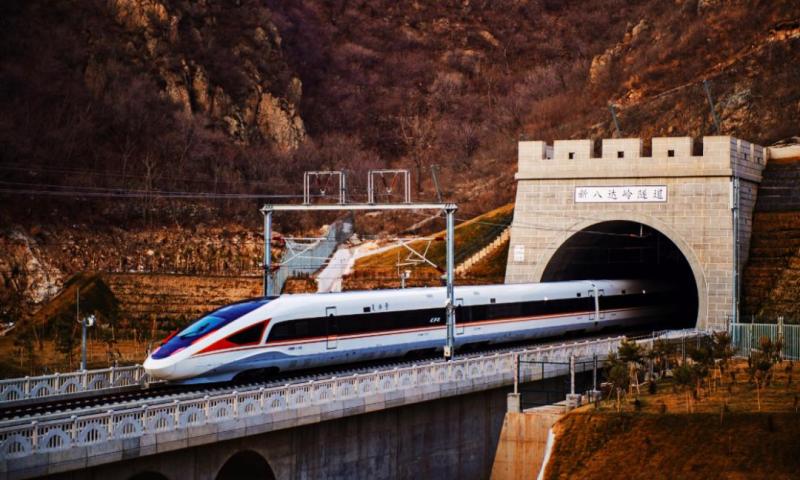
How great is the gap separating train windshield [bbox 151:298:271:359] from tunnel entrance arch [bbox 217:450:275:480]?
3.58 meters

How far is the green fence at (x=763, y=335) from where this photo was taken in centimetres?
A: 4119

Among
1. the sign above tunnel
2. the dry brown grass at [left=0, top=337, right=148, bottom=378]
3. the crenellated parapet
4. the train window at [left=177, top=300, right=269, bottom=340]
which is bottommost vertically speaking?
the dry brown grass at [left=0, top=337, right=148, bottom=378]

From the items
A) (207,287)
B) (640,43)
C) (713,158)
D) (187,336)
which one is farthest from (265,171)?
(187,336)

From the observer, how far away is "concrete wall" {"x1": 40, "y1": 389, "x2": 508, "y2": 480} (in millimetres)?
24141

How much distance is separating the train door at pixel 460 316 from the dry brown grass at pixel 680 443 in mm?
10264

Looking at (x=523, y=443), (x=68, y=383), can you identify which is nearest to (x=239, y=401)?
(x=68, y=383)

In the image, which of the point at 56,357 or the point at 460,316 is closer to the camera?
the point at 460,316

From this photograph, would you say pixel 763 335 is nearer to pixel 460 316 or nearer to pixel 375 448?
pixel 460 316

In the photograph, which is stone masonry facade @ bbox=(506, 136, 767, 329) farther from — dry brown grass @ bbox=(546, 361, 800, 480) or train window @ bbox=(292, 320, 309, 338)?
train window @ bbox=(292, 320, 309, 338)

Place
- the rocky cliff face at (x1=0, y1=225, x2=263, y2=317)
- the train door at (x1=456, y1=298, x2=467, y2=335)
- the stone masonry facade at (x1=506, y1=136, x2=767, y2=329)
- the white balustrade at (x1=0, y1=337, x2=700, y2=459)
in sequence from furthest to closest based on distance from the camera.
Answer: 1. the rocky cliff face at (x1=0, y1=225, x2=263, y2=317)
2. the stone masonry facade at (x1=506, y1=136, x2=767, y2=329)
3. the train door at (x1=456, y1=298, x2=467, y2=335)
4. the white balustrade at (x1=0, y1=337, x2=700, y2=459)

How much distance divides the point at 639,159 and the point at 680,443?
21.1 meters

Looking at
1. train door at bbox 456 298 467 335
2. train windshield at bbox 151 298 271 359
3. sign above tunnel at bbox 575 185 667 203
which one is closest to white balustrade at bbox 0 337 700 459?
train windshield at bbox 151 298 271 359

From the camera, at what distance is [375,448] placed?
96.0ft

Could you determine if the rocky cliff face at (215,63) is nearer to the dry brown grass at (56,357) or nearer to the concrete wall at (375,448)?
the dry brown grass at (56,357)
